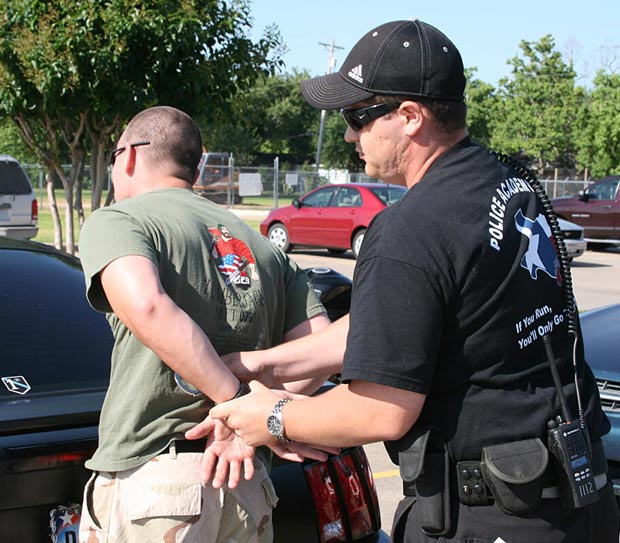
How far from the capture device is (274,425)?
202cm

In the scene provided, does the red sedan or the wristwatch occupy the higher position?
the wristwatch

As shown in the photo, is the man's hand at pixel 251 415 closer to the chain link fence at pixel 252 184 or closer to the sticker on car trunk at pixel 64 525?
the sticker on car trunk at pixel 64 525

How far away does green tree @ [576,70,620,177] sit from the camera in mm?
35531

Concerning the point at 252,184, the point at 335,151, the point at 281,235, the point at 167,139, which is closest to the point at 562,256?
the point at 167,139

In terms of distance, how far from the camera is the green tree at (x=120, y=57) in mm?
8867

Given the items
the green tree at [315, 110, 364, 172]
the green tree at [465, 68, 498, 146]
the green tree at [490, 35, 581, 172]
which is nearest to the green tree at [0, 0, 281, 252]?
the green tree at [490, 35, 581, 172]

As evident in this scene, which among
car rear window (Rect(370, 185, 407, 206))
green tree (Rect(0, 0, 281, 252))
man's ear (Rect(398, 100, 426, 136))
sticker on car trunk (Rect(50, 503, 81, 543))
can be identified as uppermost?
green tree (Rect(0, 0, 281, 252))

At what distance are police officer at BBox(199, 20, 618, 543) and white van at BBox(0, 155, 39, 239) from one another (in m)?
14.4

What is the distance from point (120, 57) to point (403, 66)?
25.1 feet

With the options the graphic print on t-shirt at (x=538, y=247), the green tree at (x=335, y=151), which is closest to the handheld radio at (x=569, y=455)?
the graphic print on t-shirt at (x=538, y=247)

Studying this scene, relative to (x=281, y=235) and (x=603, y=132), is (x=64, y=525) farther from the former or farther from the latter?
(x=603, y=132)

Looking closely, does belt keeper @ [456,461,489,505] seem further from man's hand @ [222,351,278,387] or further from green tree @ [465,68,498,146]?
green tree @ [465,68,498,146]

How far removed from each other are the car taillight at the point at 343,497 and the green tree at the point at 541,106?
140ft

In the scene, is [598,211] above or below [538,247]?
below
